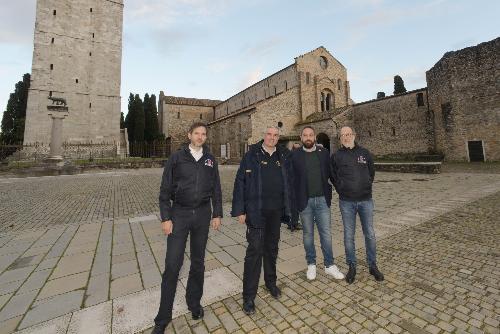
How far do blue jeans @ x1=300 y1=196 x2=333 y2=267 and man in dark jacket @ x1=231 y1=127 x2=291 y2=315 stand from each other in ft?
1.88

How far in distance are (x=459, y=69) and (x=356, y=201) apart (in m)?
26.1

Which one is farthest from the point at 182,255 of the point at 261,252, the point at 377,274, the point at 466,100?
the point at 466,100

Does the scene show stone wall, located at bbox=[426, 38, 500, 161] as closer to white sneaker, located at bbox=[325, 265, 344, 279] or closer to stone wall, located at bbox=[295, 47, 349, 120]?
stone wall, located at bbox=[295, 47, 349, 120]

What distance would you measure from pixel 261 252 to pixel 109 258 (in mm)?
3004

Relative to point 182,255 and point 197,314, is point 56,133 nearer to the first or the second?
point 182,255

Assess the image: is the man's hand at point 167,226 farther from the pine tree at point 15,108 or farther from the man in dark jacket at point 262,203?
the pine tree at point 15,108

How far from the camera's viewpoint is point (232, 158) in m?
30.2

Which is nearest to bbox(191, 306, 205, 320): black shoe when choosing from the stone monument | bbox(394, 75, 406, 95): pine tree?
the stone monument

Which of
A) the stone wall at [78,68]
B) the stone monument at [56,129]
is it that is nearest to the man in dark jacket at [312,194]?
the stone monument at [56,129]

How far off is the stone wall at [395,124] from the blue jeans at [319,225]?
997 inches

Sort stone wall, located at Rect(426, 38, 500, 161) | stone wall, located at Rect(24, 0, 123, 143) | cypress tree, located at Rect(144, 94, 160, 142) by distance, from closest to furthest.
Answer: stone wall, located at Rect(426, 38, 500, 161) < stone wall, located at Rect(24, 0, 123, 143) < cypress tree, located at Rect(144, 94, 160, 142)

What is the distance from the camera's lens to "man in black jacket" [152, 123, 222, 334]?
251cm

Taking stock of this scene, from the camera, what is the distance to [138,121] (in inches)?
1638

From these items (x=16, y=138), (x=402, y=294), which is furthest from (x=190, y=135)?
(x=16, y=138)
